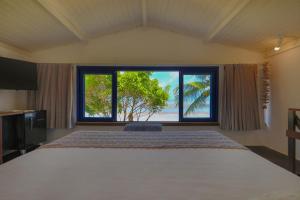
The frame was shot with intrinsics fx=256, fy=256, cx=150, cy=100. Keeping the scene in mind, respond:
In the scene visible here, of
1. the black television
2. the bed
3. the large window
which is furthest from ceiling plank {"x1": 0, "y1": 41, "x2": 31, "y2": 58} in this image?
the bed

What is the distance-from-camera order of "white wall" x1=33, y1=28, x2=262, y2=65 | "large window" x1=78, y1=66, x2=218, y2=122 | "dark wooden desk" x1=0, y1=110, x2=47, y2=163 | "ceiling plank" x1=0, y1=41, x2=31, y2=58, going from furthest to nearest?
1. "large window" x1=78, y1=66, x2=218, y2=122
2. "white wall" x1=33, y1=28, x2=262, y2=65
3. "ceiling plank" x1=0, y1=41, x2=31, y2=58
4. "dark wooden desk" x1=0, y1=110, x2=47, y2=163

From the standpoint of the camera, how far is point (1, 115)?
3770 millimetres

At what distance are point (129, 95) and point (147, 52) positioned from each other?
986 millimetres

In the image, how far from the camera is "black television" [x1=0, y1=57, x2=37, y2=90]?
4125 mm

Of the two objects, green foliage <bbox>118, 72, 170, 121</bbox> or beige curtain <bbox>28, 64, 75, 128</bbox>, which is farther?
green foliage <bbox>118, 72, 170, 121</bbox>

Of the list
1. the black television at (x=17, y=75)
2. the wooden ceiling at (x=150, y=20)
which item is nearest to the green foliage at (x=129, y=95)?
the wooden ceiling at (x=150, y=20)

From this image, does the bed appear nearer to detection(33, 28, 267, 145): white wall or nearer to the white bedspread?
the white bedspread

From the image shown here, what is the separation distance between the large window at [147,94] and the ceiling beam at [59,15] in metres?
1.00

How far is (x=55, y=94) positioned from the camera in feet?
17.0

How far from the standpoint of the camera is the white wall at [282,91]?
423 centimetres

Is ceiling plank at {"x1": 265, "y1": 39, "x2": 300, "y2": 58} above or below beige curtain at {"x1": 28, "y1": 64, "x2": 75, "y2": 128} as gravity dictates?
above

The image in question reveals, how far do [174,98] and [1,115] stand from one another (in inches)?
127

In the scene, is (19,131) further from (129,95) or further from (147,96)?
(147,96)

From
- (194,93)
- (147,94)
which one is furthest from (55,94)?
(194,93)
